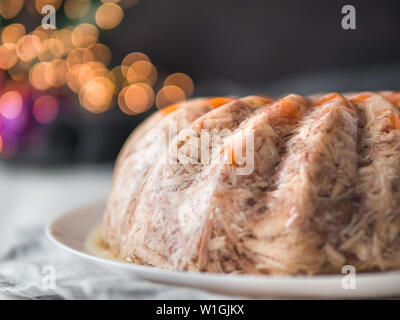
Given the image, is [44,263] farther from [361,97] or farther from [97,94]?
[97,94]

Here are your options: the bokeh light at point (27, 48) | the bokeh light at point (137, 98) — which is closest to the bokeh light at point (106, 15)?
the bokeh light at point (27, 48)

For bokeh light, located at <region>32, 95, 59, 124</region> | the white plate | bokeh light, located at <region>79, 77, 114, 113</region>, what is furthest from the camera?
bokeh light, located at <region>79, 77, 114, 113</region>

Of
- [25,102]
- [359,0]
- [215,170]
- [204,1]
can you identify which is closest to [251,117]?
[215,170]

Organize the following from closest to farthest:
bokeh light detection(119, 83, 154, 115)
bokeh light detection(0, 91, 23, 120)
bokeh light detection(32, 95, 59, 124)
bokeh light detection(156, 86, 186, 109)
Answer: bokeh light detection(0, 91, 23, 120), bokeh light detection(32, 95, 59, 124), bokeh light detection(119, 83, 154, 115), bokeh light detection(156, 86, 186, 109)

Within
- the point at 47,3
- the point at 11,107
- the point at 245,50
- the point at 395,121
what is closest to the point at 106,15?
the point at 47,3

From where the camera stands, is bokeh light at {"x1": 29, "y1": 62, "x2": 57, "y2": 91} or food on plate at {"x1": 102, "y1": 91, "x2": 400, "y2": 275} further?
bokeh light at {"x1": 29, "y1": 62, "x2": 57, "y2": 91}

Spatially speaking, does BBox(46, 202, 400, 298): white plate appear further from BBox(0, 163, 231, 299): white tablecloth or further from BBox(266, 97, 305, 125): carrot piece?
BBox(266, 97, 305, 125): carrot piece

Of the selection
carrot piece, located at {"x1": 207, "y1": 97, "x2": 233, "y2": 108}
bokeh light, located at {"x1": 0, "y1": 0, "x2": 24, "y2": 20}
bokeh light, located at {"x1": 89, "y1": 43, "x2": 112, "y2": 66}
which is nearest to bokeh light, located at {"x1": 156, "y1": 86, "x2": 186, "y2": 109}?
bokeh light, located at {"x1": 89, "y1": 43, "x2": 112, "y2": 66}
